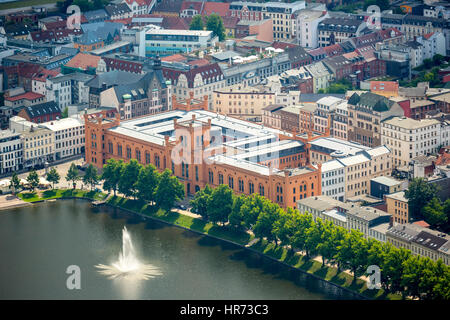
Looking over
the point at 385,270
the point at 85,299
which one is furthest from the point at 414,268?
the point at 85,299

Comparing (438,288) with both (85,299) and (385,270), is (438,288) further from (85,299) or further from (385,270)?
(85,299)
